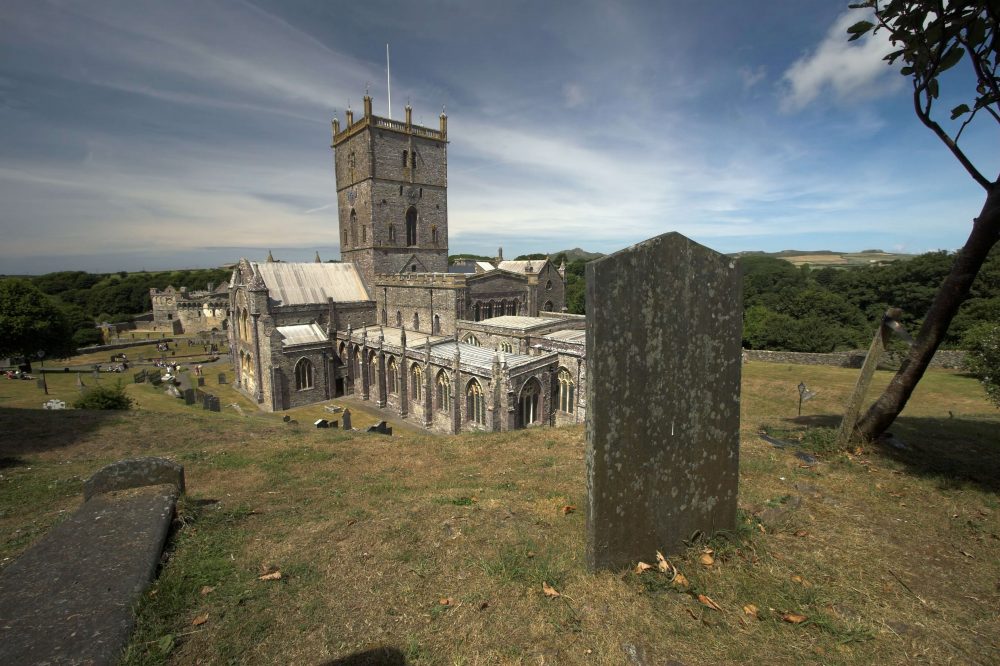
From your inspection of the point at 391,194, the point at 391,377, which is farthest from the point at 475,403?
the point at 391,194

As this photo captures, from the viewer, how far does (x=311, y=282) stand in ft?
108

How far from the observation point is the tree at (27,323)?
34594 mm

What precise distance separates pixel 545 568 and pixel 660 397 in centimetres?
236

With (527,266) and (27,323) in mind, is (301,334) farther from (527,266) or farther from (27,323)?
(27,323)

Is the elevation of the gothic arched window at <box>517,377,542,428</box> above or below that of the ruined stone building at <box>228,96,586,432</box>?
below

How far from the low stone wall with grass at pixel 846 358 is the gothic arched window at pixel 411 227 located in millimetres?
29068

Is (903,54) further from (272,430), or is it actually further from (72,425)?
(72,425)

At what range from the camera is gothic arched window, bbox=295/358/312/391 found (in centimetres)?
2938

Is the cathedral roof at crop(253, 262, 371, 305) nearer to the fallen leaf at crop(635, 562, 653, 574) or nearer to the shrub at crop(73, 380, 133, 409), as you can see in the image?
the shrub at crop(73, 380, 133, 409)

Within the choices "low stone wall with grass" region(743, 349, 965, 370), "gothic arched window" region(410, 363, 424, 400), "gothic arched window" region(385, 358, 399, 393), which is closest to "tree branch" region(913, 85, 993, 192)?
"gothic arched window" region(410, 363, 424, 400)

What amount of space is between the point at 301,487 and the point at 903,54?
1386cm

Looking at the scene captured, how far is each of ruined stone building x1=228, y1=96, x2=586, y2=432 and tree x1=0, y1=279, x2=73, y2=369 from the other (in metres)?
17.5

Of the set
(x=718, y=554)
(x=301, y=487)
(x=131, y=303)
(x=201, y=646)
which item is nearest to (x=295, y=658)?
(x=201, y=646)

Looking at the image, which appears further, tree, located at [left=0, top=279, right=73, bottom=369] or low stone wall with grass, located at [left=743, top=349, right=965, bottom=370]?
tree, located at [left=0, top=279, right=73, bottom=369]
